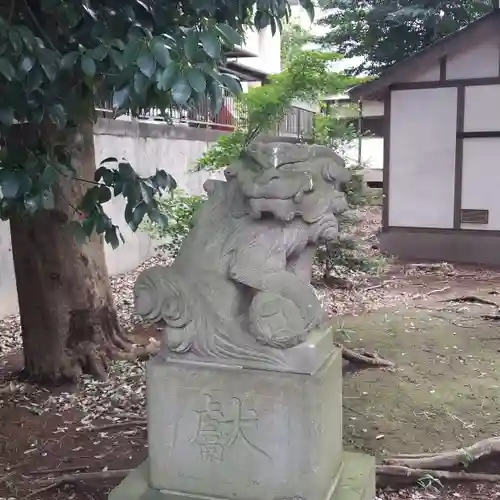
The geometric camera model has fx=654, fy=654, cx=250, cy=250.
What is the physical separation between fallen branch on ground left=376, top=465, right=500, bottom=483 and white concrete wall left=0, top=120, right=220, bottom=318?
4.70 meters

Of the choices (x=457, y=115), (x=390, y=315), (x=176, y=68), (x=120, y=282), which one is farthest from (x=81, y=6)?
(x=457, y=115)

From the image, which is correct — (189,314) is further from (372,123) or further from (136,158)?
(372,123)

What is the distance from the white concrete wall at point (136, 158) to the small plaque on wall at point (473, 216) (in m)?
4.27

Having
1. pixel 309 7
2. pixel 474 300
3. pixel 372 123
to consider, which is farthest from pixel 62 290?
pixel 372 123

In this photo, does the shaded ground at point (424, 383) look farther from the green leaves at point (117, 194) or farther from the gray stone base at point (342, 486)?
the green leaves at point (117, 194)

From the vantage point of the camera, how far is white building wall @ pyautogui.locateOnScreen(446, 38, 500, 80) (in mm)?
9305

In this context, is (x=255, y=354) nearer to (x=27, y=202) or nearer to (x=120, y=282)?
(x=27, y=202)

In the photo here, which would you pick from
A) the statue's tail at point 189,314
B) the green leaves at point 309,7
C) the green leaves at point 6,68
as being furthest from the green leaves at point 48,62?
the green leaves at point 309,7

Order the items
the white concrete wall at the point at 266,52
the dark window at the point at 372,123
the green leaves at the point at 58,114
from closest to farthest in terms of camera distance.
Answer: the green leaves at the point at 58,114
the dark window at the point at 372,123
the white concrete wall at the point at 266,52

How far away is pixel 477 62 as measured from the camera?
9.42 m

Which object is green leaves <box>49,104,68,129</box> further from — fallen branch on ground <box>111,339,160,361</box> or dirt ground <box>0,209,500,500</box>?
fallen branch on ground <box>111,339,160,361</box>

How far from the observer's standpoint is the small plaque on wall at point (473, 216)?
9.62m

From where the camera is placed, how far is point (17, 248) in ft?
14.3

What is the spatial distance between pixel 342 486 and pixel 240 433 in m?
0.50
